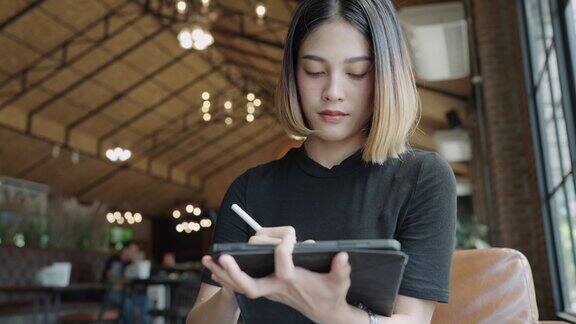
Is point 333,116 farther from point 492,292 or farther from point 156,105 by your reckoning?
point 156,105

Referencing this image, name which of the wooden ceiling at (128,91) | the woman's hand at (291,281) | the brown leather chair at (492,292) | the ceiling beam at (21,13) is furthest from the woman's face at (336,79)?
the ceiling beam at (21,13)

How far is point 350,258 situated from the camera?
0.77 meters

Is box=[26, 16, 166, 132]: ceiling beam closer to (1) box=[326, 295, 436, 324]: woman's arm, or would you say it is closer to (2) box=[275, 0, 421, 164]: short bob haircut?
(2) box=[275, 0, 421, 164]: short bob haircut

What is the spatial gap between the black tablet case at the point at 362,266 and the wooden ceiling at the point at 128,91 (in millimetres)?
7836

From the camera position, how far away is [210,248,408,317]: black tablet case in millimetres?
761

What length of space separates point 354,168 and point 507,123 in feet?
15.6

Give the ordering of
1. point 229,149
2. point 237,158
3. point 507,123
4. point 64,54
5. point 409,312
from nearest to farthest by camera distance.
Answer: point 409,312, point 507,123, point 64,54, point 229,149, point 237,158

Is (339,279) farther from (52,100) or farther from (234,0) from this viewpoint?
(52,100)

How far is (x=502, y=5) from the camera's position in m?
5.53

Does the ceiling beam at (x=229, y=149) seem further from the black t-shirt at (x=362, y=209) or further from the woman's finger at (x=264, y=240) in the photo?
the woman's finger at (x=264, y=240)

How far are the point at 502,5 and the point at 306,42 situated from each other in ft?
16.4

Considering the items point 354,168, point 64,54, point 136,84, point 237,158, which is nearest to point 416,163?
point 354,168

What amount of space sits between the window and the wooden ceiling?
431 cm

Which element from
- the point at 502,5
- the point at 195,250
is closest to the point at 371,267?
the point at 502,5
